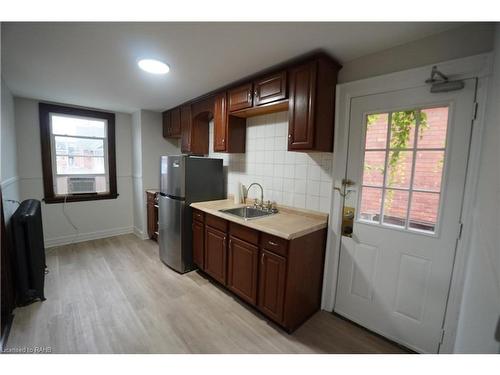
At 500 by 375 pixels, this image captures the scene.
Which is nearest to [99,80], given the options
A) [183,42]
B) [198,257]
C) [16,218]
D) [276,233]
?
[183,42]

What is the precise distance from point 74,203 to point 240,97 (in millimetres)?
3297

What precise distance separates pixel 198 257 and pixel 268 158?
1.44 m

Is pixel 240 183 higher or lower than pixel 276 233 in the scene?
higher

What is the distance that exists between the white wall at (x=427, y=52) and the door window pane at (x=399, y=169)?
0.60 m

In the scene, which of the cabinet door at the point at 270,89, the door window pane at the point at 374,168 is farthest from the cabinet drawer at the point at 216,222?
the door window pane at the point at 374,168

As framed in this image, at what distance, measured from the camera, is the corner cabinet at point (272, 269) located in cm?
165

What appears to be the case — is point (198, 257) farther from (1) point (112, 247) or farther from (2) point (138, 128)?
(2) point (138, 128)

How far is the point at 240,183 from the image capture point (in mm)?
2652

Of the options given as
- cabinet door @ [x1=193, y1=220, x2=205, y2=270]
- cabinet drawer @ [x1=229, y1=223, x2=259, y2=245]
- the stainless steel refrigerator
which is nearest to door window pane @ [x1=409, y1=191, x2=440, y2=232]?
cabinet drawer @ [x1=229, y1=223, x2=259, y2=245]

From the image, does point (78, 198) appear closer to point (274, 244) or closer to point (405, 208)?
point (274, 244)

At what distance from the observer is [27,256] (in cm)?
190

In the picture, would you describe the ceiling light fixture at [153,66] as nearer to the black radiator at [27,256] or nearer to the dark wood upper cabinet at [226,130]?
the dark wood upper cabinet at [226,130]

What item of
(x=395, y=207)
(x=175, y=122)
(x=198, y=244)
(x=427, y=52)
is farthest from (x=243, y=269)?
(x=175, y=122)

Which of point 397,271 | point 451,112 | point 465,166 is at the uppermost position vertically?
point 451,112
